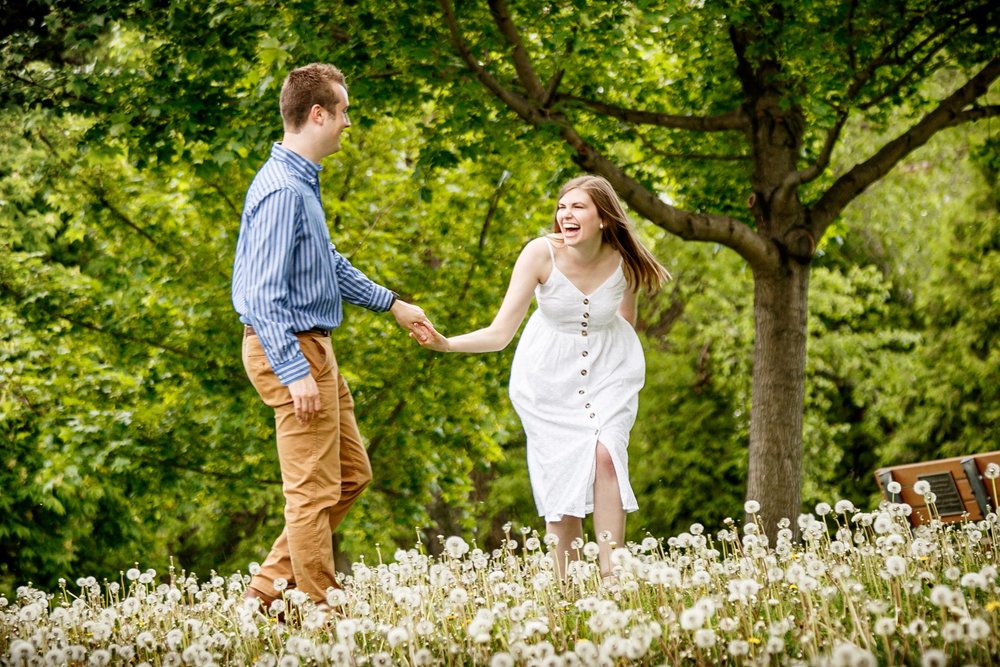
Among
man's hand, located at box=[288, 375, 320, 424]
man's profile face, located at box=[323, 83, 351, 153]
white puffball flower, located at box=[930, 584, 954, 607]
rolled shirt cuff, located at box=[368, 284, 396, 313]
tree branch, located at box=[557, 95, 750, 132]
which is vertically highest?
tree branch, located at box=[557, 95, 750, 132]

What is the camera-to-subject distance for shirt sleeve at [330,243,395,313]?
5559 millimetres

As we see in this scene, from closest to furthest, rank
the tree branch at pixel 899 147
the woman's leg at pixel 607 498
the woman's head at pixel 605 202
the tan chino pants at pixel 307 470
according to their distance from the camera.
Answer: the tan chino pants at pixel 307 470
the woman's leg at pixel 607 498
the woman's head at pixel 605 202
the tree branch at pixel 899 147

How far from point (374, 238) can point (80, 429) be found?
3704mm

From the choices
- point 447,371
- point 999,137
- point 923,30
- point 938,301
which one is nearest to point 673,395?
point 938,301

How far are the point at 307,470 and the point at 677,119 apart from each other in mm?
5842

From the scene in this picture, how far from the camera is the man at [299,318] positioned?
15.5 feet

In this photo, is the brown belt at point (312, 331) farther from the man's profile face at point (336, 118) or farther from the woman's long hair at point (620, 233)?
the woman's long hair at point (620, 233)

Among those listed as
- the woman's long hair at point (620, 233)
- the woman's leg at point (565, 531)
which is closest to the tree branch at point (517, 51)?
the woman's long hair at point (620, 233)

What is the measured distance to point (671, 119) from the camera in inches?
375

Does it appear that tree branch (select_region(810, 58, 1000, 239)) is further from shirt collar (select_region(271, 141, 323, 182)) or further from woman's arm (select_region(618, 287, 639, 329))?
shirt collar (select_region(271, 141, 323, 182))

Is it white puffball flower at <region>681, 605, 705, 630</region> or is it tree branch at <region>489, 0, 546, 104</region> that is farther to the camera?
tree branch at <region>489, 0, 546, 104</region>

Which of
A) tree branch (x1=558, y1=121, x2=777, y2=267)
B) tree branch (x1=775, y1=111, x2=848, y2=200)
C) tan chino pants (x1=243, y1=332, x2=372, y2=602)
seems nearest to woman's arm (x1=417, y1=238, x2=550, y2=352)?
tan chino pants (x1=243, y1=332, x2=372, y2=602)

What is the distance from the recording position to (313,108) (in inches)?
200

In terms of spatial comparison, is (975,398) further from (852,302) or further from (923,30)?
(923,30)
